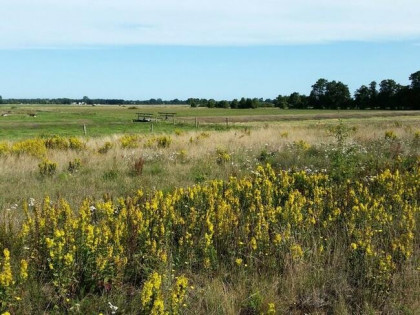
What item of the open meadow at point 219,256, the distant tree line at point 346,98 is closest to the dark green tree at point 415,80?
the distant tree line at point 346,98

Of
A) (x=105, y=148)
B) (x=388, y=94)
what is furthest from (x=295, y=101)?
(x=105, y=148)

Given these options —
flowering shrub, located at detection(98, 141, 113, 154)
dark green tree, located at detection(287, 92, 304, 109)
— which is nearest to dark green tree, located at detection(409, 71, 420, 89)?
dark green tree, located at detection(287, 92, 304, 109)

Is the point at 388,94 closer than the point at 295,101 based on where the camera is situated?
Yes

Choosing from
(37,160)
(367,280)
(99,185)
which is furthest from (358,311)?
(37,160)

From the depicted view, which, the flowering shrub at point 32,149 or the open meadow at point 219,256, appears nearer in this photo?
the open meadow at point 219,256

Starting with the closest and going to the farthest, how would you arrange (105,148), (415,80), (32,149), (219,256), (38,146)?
(219,256), (32,149), (38,146), (105,148), (415,80)

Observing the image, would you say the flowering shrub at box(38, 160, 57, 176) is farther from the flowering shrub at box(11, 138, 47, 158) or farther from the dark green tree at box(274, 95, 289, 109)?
the dark green tree at box(274, 95, 289, 109)

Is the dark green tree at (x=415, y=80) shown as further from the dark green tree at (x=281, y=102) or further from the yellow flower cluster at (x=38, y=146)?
the yellow flower cluster at (x=38, y=146)

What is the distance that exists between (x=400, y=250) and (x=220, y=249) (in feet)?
6.12

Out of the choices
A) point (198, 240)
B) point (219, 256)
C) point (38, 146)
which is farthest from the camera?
point (38, 146)

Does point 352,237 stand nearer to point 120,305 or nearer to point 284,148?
point 120,305

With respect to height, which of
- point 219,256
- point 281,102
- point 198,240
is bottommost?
point 219,256

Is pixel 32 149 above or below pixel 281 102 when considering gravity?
below

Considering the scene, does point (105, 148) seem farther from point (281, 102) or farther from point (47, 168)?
point (281, 102)
